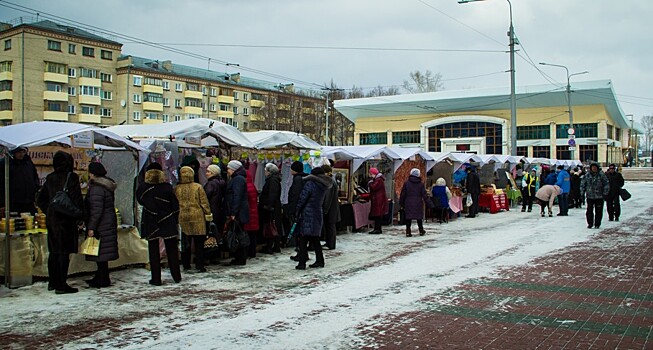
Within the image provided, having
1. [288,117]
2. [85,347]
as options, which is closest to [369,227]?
[85,347]

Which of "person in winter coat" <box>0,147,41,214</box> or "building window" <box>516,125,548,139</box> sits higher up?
"building window" <box>516,125,548,139</box>

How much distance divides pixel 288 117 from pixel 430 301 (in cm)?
6011

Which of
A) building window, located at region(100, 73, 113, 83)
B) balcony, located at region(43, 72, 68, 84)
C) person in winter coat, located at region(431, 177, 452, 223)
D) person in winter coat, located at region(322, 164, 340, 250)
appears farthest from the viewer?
building window, located at region(100, 73, 113, 83)

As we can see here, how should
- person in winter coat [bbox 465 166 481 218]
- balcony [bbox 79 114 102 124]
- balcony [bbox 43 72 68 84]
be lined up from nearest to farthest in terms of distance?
person in winter coat [bbox 465 166 481 218]
balcony [bbox 43 72 68 84]
balcony [bbox 79 114 102 124]

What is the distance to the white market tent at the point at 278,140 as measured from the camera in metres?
11.1

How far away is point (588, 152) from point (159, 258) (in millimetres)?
45973

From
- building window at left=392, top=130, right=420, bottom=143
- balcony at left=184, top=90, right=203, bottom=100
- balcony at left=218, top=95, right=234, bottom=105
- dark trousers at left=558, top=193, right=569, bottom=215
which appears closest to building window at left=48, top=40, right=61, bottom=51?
balcony at left=184, top=90, right=203, bottom=100

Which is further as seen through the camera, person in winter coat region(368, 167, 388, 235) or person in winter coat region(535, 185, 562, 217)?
person in winter coat region(535, 185, 562, 217)

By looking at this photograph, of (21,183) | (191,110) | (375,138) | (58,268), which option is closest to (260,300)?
(58,268)

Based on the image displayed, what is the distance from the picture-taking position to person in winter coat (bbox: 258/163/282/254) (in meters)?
9.89

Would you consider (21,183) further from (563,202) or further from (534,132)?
(534,132)

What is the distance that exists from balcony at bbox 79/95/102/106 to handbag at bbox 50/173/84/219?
5130 cm

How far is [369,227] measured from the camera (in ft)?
47.9

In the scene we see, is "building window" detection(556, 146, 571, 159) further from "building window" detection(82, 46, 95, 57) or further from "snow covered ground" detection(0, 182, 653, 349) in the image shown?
"building window" detection(82, 46, 95, 57)
